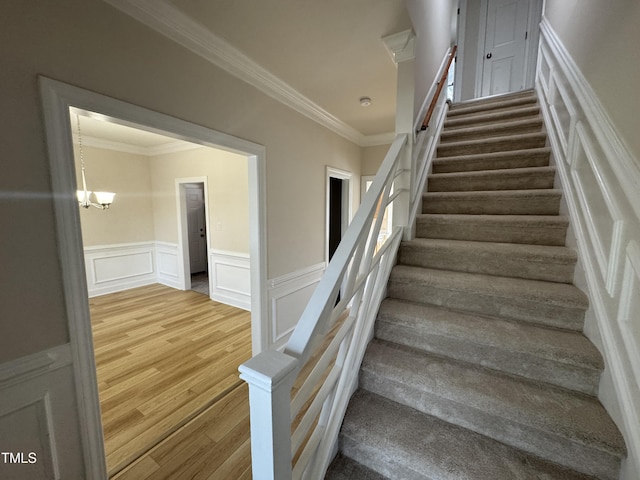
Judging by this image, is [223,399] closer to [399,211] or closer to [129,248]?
[399,211]

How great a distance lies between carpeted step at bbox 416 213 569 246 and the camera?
5.21 ft

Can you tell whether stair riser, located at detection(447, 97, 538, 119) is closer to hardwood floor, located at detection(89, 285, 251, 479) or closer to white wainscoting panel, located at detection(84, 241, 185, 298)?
hardwood floor, located at detection(89, 285, 251, 479)

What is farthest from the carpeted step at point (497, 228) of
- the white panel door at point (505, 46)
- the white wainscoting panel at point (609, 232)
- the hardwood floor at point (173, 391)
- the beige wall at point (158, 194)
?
the white panel door at point (505, 46)

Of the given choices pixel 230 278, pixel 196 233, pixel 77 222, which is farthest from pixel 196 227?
pixel 77 222

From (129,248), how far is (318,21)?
5.03m

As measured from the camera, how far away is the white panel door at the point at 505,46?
423 cm

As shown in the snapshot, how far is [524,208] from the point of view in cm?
183

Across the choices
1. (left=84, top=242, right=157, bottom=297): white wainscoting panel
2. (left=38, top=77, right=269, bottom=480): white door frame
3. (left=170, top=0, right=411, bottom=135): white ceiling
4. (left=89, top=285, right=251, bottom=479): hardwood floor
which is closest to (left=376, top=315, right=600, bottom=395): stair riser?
(left=89, top=285, right=251, bottom=479): hardwood floor

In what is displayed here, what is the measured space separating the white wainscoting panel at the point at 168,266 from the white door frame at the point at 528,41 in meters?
6.42

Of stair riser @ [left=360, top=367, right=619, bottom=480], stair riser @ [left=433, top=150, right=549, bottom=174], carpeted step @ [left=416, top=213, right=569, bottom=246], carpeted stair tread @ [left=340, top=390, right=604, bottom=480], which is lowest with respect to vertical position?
carpeted stair tread @ [left=340, top=390, right=604, bottom=480]

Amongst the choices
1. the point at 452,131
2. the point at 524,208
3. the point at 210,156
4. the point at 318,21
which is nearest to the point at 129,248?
the point at 210,156

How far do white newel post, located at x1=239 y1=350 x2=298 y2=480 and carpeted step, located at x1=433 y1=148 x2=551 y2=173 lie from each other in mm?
2357

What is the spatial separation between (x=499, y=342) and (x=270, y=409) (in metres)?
1.12

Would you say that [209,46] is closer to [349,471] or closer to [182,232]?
[349,471]
